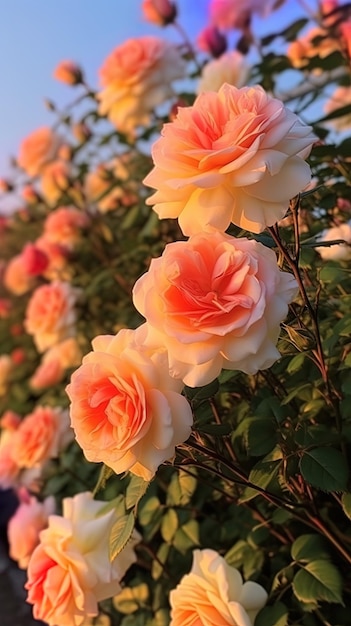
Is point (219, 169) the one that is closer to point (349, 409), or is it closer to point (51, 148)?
point (349, 409)

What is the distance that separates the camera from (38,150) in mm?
2068

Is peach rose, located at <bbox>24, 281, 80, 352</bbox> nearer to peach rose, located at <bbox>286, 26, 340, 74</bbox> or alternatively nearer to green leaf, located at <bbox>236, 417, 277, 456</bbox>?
peach rose, located at <bbox>286, 26, 340, 74</bbox>

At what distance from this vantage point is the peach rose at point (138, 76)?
148 centimetres

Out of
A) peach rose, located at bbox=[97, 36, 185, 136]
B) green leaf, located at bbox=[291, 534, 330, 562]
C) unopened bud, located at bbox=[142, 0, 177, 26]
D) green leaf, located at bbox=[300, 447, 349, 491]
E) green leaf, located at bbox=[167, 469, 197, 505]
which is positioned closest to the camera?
green leaf, located at bbox=[300, 447, 349, 491]

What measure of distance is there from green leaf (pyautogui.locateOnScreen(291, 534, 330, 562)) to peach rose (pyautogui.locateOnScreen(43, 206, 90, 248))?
1.38m

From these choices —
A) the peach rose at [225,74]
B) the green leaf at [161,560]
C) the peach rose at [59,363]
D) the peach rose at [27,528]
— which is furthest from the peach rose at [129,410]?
the peach rose at [59,363]

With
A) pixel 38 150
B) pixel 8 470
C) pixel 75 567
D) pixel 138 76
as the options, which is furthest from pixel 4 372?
pixel 75 567

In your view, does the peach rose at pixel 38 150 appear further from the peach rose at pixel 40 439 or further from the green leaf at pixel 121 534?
the green leaf at pixel 121 534

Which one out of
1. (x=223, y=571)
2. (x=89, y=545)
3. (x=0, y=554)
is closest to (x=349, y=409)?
(x=223, y=571)

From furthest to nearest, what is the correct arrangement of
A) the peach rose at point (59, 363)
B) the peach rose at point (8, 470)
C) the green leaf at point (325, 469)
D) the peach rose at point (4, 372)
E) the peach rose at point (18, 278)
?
1. the peach rose at point (4, 372)
2. the peach rose at point (18, 278)
3. the peach rose at point (59, 363)
4. the peach rose at point (8, 470)
5. the green leaf at point (325, 469)

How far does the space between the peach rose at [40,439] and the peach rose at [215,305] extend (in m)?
0.73

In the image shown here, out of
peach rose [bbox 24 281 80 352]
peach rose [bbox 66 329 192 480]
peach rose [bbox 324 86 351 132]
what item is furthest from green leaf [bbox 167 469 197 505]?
peach rose [bbox 324 86 351 132]

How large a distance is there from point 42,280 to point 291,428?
158 centimetres

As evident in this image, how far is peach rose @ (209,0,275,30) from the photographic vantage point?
166cm
